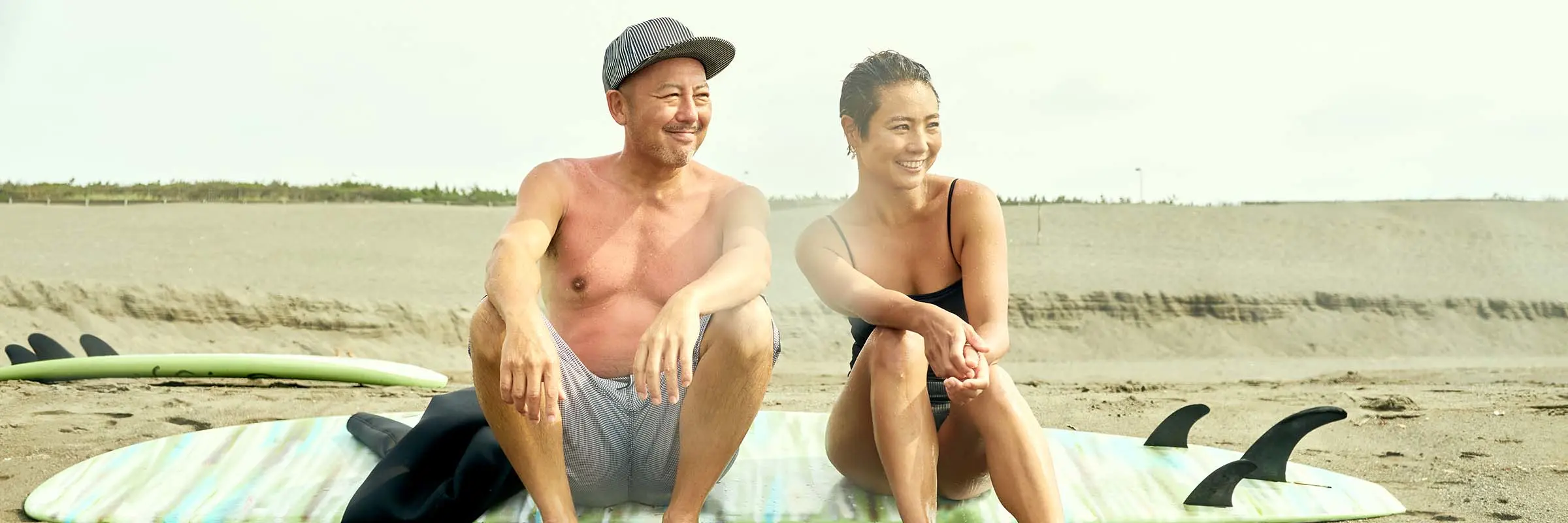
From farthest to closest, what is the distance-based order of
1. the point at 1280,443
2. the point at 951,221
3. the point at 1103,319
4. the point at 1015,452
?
1. the point at 1103,319
2. the point at 1280,443
3. the point at 951,221
4. the point at 1015,452

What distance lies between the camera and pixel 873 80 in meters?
3.26

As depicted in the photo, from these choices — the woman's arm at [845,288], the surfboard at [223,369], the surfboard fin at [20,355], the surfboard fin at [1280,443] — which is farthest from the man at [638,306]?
the surfboard fin at [20,355]

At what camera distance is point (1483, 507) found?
4227 millimetres

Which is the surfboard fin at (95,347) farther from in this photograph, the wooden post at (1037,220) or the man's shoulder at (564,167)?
the wooden post at (1037,220)

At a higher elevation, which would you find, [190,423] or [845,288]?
[845,288]

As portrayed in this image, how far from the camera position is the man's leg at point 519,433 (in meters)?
2.89

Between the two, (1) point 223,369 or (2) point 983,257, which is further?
(1) point 223,369

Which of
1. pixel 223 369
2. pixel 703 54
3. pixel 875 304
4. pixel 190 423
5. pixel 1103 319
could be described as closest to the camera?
pixel 875 304

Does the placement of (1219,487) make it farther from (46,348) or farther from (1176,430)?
(46,348)

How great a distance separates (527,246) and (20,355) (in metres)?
7.30

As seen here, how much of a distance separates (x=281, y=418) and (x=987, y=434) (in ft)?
16.3

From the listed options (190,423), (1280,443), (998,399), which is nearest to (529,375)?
(998,399)


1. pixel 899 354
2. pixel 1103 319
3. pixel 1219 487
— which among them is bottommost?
pixel 1103 319

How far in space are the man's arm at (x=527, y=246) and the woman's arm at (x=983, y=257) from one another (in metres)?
1.08
